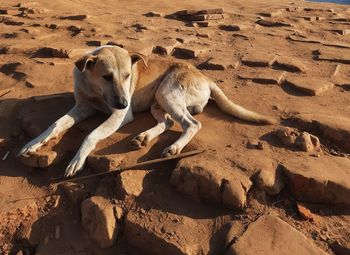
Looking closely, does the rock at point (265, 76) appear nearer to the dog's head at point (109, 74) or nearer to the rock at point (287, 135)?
the rock at point (287, 135)

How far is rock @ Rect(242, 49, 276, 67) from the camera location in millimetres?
6125

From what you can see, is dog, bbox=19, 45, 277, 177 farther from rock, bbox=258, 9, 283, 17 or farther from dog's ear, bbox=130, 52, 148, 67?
rock, bbox=258, 9, 283, 17

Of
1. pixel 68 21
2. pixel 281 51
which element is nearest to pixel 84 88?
pixel 281 51

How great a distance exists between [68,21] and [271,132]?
6097 mm

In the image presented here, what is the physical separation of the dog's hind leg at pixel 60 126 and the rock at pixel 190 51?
255cm

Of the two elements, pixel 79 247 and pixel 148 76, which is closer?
pixel 79 247

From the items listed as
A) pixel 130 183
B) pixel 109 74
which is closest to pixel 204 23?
pixel 109 74

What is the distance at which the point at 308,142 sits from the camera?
3.78 meters

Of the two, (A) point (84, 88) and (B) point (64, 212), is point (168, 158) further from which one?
(A) point (84, 88)

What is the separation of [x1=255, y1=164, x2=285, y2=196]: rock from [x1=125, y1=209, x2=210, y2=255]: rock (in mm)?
643

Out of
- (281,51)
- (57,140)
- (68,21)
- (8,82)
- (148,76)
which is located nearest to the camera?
(57,140)

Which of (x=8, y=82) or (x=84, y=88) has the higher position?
(x=84, y=88)

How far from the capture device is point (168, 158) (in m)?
3.60

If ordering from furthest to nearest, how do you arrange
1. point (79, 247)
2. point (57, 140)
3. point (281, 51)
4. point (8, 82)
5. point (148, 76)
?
1. point (281, 51)
2. point (8, 82)
3. point (148, 76)
4. point (57, 140)
5. point (79, 247)
